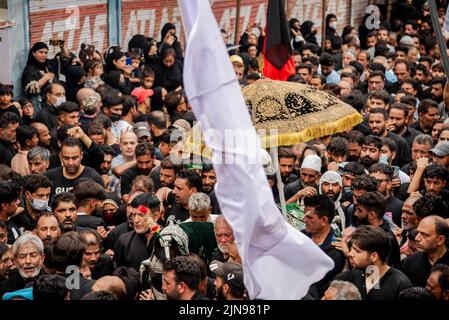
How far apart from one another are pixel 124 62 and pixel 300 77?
255 cm

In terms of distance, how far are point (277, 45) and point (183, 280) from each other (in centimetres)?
207

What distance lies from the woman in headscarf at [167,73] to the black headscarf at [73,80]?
2189 mm

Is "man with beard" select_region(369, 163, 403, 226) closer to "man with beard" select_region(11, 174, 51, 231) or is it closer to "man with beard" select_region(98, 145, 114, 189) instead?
"man with beard" select_region(98, 145, 114, 189)

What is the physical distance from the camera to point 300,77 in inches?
617

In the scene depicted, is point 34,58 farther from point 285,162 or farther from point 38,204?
point 38,204

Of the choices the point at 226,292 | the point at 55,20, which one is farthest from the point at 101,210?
the point at 55,20

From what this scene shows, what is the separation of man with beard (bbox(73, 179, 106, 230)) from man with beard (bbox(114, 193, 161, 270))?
602mm

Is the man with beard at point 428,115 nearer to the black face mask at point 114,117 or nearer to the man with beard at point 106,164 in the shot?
the black face mask at point 114,117

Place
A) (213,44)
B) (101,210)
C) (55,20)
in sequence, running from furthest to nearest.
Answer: (55,20) < (101,210) < (213,44)

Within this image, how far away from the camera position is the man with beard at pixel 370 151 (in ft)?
37.1

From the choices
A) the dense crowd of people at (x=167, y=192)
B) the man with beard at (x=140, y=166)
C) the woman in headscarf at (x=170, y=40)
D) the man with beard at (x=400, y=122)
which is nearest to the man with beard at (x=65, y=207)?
the dense crowd of people at (x=167, y=192)

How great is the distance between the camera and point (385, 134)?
41.4 feet

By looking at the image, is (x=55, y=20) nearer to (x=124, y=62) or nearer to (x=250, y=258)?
(x=124, y=62)

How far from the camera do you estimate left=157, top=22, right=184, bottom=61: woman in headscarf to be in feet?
58.4
